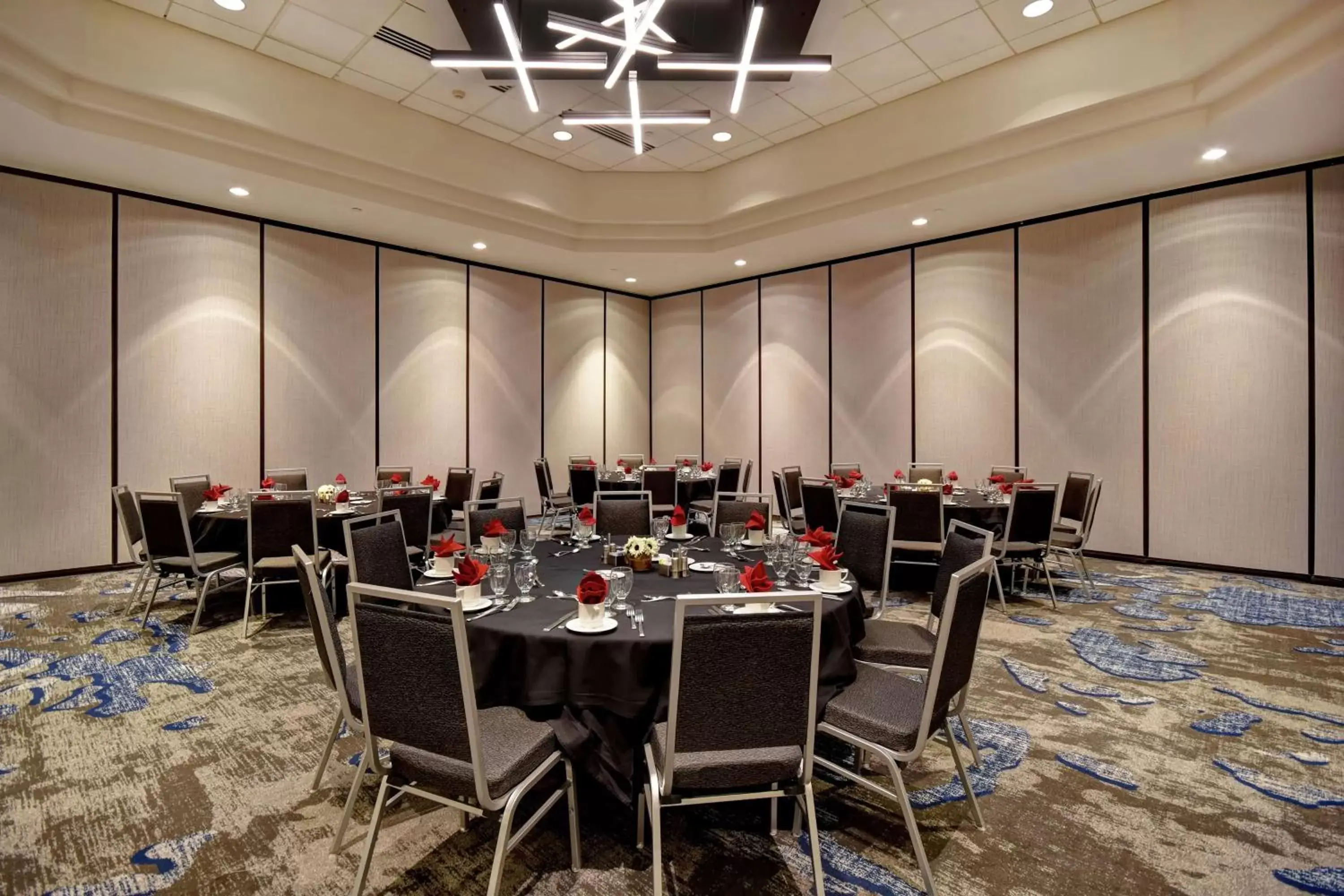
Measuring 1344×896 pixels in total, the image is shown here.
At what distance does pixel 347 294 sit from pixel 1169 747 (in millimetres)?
8653

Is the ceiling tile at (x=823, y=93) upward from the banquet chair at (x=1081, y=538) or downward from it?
upward

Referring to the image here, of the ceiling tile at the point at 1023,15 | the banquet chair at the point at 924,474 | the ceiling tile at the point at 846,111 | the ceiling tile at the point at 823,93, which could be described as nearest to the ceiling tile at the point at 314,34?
the ceiling tile at the point at 823,93

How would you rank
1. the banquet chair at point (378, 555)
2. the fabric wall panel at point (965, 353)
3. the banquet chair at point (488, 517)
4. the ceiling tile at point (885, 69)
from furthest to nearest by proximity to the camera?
the fabric wall panel at point (965, 353) < the ceiling tile at point (885, 69) < the banquet chair at point (488, 517) < the banquet chair at point (378, 555)

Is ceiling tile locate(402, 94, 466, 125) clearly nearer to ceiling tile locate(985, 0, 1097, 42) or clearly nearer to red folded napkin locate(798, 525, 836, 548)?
ceiling tile locate(985, 0, 1097, 42)

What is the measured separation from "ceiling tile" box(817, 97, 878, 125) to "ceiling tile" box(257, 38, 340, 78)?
484cm

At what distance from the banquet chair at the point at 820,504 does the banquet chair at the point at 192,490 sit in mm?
4937

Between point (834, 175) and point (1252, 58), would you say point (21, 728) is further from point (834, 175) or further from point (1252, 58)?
point (1252, 58)

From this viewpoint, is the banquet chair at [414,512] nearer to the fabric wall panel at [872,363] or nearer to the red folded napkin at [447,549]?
the red folded napkin at [447,549]

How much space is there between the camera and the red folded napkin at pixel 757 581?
8.19 feet

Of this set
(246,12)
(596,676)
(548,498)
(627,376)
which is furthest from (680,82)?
(596,676)

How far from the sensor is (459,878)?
212 centimetres

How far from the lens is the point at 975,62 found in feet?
19.6

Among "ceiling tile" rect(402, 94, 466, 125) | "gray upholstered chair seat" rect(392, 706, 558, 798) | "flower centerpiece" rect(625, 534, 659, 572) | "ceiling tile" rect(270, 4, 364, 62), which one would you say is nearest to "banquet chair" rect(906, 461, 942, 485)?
"flower centerpiece" rect(625, 534, 659, 572)

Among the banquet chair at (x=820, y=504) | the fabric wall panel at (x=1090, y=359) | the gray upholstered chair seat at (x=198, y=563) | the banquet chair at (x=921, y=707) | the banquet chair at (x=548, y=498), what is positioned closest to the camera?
the banquet chair at (x=921, y=707)
